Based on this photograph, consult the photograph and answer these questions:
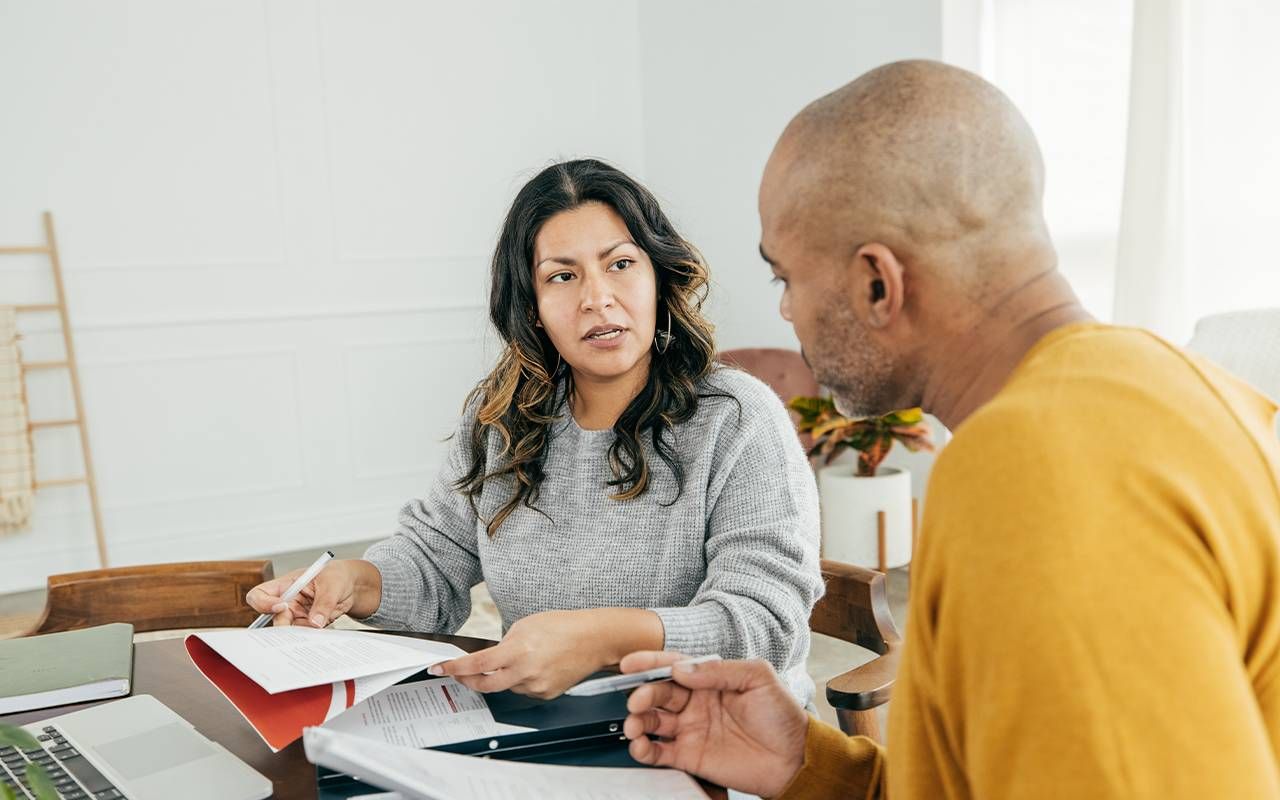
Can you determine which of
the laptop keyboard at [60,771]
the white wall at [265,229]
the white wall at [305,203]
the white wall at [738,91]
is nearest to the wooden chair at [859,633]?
the laptop keyboard at [60,771]

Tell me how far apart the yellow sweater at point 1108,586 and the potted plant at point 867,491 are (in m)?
2.54

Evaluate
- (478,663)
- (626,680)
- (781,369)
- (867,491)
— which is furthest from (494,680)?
(781,369)

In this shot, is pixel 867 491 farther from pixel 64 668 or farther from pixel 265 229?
pixel 265 229

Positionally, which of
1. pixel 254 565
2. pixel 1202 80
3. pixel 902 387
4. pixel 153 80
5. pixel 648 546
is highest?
pixel 153 80

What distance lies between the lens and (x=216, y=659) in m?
1.02

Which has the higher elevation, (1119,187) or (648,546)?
(1119,187)

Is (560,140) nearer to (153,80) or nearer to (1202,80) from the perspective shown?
(153,80)

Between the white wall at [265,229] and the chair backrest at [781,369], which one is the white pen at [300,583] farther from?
the white wall at [265,229]

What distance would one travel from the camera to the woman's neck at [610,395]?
59.1 inches

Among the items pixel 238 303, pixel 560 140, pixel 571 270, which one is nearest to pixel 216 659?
pixel 571 270

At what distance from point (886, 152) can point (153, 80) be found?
4.24 m

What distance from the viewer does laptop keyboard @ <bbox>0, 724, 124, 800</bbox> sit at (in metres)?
0.86

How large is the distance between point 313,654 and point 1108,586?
75cm

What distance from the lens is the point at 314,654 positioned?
986 millimetres
